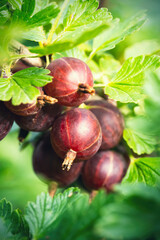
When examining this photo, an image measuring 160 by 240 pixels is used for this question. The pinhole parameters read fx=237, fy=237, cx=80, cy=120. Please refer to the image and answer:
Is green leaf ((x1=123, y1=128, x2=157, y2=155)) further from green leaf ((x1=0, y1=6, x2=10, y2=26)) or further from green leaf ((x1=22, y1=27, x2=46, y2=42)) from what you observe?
green leaf ((x1=0, y1=6, x2=10, y2=26))

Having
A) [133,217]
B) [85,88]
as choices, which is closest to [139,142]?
[85,88]

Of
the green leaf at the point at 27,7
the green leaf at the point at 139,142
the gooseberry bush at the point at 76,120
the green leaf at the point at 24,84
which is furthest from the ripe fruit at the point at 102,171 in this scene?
the green leaf at the point at 27,7

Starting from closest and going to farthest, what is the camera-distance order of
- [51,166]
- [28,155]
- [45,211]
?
[45,211] < [51,166] < [28,155]

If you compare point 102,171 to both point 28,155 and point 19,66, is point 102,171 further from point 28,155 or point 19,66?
point 28,155

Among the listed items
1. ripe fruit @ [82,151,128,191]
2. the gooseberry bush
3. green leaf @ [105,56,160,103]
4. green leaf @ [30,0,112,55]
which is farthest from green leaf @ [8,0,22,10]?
ripe fruit @ [82,151,128,191]

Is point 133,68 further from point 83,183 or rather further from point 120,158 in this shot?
point 83,183

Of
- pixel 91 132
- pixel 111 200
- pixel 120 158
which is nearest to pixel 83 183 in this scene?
pixel 120 158
